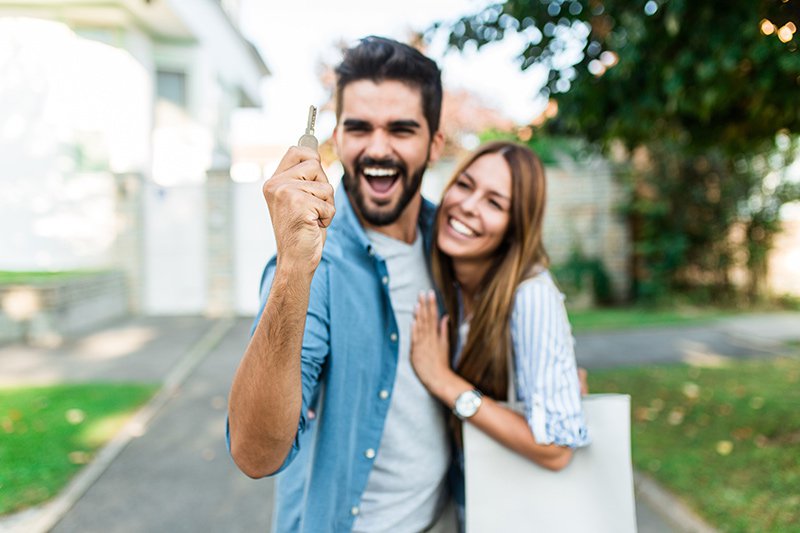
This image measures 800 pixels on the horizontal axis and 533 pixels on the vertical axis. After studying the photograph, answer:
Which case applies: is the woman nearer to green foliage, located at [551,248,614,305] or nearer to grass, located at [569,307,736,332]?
grass, located at [569,307,736,332]

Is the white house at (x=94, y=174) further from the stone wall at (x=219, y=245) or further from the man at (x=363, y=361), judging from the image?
the man at (x=363, y=361)

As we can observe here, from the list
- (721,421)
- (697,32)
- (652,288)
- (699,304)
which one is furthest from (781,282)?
(697,32)

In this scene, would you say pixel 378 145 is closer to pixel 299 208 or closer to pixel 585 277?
pixel 299 208

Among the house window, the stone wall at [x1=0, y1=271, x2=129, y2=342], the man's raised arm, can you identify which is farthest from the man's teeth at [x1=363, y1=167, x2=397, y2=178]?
the house window

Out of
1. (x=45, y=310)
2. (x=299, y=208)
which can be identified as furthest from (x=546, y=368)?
(x=45, y=310)

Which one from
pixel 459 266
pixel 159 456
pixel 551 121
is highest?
pixel 551 121

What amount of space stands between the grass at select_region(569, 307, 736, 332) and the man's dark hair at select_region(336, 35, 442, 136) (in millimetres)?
7908

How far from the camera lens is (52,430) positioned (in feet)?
15.5

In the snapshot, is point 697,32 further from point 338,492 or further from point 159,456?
point 159,456

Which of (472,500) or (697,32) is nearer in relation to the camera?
(472,500)

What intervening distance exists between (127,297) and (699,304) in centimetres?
935

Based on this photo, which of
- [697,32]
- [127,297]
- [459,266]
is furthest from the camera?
[127,297]

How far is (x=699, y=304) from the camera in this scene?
36.5ft

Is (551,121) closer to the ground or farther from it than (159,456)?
farther from it
